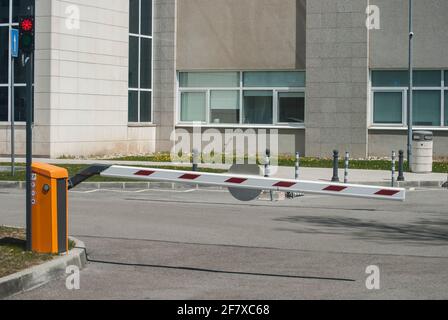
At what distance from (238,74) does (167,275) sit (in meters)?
24.8

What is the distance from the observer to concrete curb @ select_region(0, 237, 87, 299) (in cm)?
840

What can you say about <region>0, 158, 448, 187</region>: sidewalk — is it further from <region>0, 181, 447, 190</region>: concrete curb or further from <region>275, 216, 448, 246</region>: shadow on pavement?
<region>275, 216, 448, 246</region>: shadow on pavement

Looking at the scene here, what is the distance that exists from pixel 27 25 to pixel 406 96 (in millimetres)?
23011

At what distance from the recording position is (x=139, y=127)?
3291 cm

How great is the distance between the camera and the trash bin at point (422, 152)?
83.0 ft

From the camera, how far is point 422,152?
83.3 ft

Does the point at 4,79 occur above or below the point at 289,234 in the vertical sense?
above

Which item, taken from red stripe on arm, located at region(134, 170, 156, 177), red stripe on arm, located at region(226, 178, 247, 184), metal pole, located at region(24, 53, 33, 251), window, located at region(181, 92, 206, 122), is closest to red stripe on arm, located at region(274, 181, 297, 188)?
red stripe on arm, located at region(226, 178, 247, 184)

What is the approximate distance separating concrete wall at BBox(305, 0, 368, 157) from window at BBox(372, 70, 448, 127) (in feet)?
3.20

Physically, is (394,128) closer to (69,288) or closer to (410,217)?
(410,217)

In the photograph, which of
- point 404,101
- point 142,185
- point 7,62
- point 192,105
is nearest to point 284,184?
point 142,185

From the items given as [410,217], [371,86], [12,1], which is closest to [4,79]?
[12,1]

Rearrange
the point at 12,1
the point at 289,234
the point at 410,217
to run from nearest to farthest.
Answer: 1. the point at 289,234
2. the point at 410,217
3. the point at 12,1

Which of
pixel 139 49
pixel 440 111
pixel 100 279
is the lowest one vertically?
pixel 100 279
